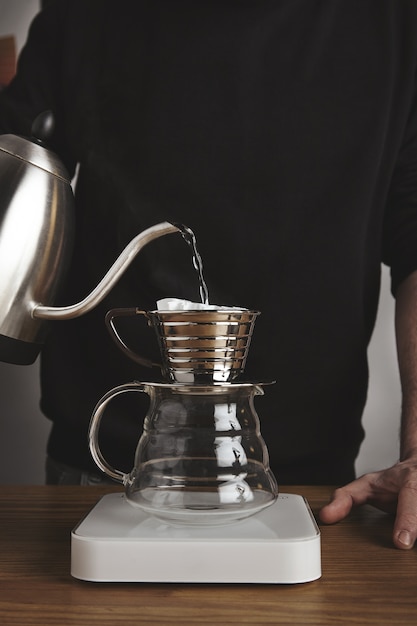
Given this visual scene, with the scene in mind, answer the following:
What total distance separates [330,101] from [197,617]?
1.04 m

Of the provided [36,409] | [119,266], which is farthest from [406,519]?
[36,409]

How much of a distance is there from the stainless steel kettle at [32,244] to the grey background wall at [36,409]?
1.03 m

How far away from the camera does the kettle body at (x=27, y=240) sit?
0.88 metres

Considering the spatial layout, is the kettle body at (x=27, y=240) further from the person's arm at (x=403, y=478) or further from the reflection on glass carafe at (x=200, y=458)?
the person's arm at (x=403, y=478)

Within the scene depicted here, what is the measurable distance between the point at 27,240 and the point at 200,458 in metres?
0.33

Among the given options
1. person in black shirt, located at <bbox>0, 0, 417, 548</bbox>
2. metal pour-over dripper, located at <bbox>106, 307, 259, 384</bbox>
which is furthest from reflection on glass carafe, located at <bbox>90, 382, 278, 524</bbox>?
person in black shirt, located at <bbox>0, 0, 417, 548</bbox>

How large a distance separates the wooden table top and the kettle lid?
0.43 m

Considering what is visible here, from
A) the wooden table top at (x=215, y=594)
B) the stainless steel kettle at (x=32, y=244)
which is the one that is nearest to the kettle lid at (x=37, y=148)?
the stainless steel kettle at (x=32, y=244)

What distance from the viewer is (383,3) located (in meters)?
1.44

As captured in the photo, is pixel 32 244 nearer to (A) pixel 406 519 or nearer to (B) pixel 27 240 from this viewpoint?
(B) pixel 27 240

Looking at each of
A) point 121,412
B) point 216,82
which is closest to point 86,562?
point 121,412

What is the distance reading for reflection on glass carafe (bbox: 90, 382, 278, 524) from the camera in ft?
2.44

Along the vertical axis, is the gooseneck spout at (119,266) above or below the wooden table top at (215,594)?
above

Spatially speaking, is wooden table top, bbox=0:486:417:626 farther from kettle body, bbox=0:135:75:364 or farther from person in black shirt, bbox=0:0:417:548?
person in black shirt, bbox=0:0:417:548
